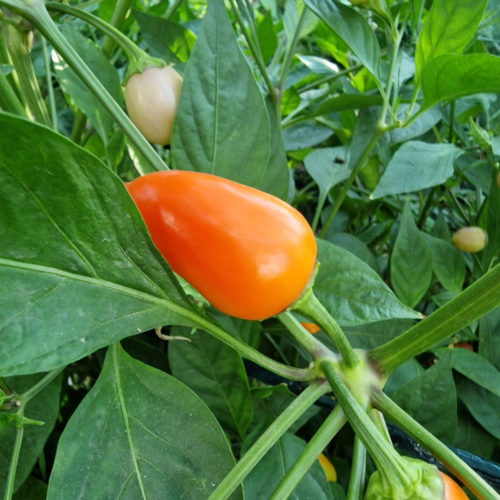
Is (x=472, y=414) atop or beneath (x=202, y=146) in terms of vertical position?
beneath

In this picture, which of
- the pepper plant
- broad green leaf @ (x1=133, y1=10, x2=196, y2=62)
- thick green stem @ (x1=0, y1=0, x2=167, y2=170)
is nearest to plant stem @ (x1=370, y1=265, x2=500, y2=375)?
the pepper plant

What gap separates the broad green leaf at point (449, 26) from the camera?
19.0 inches

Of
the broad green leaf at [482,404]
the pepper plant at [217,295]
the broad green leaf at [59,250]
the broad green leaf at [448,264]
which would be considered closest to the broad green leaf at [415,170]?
the pepper plant at [217,295]

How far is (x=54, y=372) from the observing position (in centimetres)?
44

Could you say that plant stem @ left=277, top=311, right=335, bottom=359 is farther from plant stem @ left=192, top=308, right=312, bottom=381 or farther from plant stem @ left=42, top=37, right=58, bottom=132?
plant stem @ left=42, top=37, right=58, bottom=132

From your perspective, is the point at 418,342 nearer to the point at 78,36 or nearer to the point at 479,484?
the point at 479,484

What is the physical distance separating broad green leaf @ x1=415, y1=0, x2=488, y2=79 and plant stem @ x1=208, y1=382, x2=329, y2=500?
34 centimetres

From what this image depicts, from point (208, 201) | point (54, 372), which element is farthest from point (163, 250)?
point (54, 372)

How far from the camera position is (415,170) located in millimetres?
587

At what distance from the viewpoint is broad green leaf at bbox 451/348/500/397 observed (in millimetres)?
530

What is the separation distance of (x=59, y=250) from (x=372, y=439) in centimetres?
22

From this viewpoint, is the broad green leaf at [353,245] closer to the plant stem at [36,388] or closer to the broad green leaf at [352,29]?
the broad green leaf at [352,29]

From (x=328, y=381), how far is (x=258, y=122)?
208 millimetres

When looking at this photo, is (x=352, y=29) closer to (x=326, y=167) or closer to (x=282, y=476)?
(x=326, y=167)
